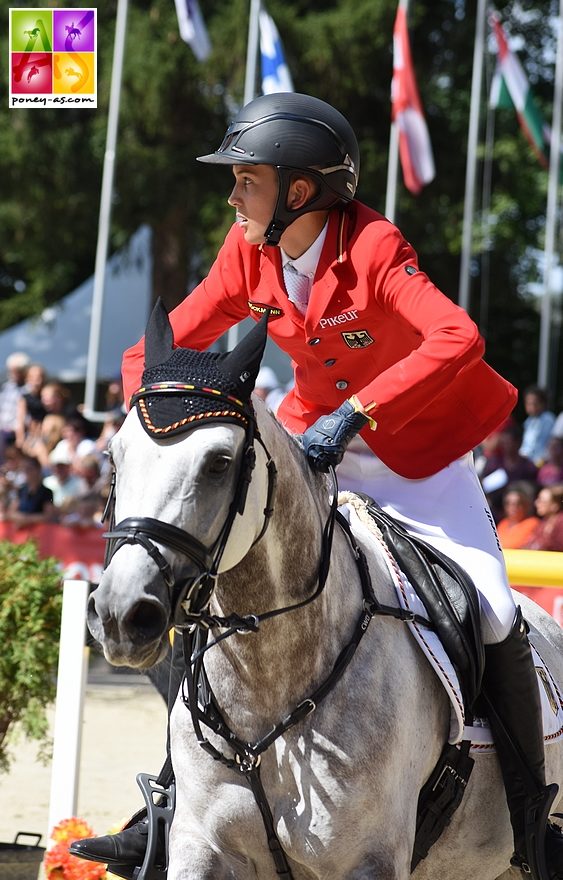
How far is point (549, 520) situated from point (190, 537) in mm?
7375

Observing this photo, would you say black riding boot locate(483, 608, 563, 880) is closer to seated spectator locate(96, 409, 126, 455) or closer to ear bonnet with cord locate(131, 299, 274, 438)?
ear bonnet with cord locate(131, 299, 274, 438)

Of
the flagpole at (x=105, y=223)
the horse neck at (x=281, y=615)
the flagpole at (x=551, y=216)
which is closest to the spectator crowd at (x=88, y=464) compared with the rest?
the flagpole at (x=105, y=223)

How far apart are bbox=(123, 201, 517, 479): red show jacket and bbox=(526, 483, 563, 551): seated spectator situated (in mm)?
5396

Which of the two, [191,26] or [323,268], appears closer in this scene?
[323,268]

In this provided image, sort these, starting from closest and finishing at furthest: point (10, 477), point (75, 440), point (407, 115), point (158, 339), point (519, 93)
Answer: point (158, 339)
point (10, 477)
point (75, 440)
point (407, 115)
point (519, 93)

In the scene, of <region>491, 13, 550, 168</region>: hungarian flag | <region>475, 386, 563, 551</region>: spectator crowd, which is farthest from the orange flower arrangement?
<region>491, 13, 550, 168</region>: hungarian flag

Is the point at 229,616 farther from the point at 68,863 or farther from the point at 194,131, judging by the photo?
the point at 194,131

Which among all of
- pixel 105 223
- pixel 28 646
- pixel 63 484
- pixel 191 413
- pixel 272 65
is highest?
pixel 272 65

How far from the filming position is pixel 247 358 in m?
3.25

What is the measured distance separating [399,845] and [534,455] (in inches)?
425

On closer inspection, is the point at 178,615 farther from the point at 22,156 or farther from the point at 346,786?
the point at 22,156

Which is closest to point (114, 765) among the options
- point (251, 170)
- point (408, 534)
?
point (408, 534)

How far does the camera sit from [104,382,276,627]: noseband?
2930 millimetres

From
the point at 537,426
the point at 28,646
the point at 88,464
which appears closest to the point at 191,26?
the point at 537,426
